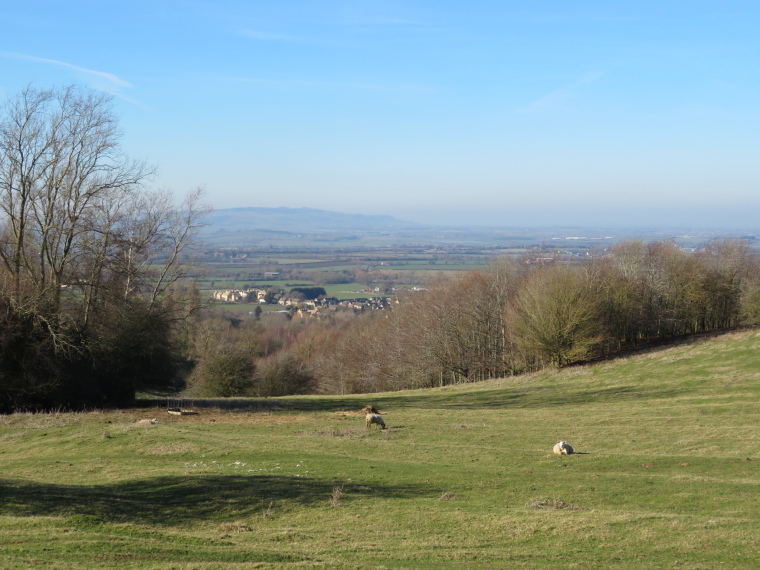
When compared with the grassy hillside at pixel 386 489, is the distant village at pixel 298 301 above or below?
below

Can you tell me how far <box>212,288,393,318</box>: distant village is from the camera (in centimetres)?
11788

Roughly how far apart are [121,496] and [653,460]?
54.8 feet

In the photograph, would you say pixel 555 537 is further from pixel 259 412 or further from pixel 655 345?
pixel 655 345

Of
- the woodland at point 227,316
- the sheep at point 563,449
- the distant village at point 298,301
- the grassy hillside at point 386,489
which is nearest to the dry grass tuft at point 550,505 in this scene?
the grassy hillside at point 386,489

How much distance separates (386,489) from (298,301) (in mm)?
118174

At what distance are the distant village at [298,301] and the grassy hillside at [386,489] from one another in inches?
3371

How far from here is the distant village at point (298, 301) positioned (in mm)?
117875

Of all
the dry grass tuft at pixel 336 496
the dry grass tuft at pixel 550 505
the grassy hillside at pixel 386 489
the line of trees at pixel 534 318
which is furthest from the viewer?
the line of trees at pixel 534 318

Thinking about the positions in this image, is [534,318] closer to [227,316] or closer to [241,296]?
[227,316]

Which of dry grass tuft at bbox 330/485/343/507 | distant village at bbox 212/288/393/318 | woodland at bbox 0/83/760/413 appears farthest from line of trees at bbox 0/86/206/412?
distant village at bbox 212/288/393/318

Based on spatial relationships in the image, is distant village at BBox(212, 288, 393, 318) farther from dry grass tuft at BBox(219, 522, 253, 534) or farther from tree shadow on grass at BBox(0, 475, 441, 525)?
dry grass tuft at BBox(219, 522, 253, 534)

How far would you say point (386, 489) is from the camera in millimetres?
16828

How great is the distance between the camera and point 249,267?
189000 millimetres

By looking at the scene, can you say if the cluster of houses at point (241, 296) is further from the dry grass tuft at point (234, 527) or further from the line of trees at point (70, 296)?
the dry grass tuft at point (234, 527)
